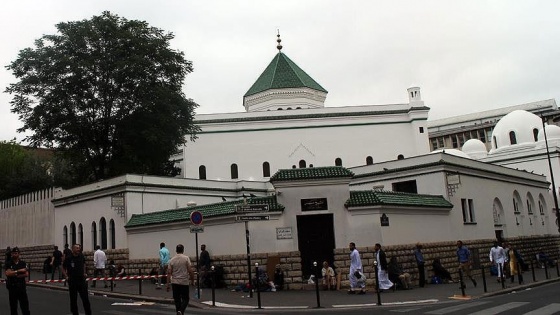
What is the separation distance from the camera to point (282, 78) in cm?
5669

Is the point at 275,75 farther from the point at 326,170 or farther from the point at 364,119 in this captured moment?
the point at 326,170

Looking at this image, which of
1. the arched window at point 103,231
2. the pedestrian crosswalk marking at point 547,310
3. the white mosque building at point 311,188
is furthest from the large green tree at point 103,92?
the pedestrian crosswalk marking at point 547,310

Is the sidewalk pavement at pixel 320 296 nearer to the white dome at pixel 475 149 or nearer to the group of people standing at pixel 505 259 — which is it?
the group of people standing at pixel 505 259

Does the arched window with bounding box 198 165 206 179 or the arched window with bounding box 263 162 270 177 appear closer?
the arched window with bounding box 198 165 206 179

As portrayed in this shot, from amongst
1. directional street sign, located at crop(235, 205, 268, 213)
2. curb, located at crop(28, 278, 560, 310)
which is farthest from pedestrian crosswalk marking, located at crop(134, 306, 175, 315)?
directional street sign, located at crop(235, 205, 268, 213)

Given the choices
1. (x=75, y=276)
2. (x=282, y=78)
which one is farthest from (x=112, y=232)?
(x=282, y=78)

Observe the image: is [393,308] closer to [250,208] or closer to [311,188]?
[250,208]

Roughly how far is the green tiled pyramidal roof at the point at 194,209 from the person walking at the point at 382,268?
3.92 m

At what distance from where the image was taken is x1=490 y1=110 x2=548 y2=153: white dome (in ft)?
166

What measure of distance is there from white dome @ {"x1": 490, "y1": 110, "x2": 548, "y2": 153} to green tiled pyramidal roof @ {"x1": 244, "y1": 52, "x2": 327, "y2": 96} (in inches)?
701

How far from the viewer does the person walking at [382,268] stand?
1922 centimetres

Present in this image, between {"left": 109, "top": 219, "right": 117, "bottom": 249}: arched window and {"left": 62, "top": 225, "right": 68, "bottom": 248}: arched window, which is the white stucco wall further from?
{"left": 109, "top": 219, "right": 117, "bottom": 249}: arched window

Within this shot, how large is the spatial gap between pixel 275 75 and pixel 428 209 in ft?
116

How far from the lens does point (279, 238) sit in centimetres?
2080
